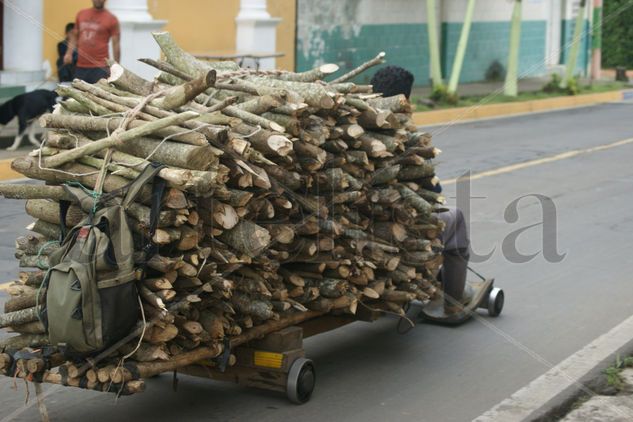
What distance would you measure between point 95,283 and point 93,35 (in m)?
11.5

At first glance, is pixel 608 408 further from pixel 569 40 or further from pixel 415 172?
pixel 569 40

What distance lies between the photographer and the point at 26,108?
1527cm

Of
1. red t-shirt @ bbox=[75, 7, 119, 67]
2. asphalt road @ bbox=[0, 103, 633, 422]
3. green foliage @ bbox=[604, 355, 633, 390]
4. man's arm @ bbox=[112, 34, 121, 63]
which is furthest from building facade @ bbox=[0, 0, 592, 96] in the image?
green foliage @ bbox=[604, 355, 633, 390]

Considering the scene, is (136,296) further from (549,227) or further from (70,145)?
(549,227)

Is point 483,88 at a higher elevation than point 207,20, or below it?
below

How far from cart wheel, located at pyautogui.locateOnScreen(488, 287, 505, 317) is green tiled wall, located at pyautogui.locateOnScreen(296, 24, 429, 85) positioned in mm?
16616

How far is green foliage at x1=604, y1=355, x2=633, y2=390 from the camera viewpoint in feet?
22.1

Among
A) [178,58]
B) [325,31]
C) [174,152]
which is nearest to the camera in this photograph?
[174,152]

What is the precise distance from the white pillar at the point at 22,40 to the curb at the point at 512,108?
6.97m

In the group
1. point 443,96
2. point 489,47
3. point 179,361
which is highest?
point 489,47

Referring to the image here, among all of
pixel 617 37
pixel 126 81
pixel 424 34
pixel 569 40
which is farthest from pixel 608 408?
pixel 617 37

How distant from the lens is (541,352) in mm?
7496

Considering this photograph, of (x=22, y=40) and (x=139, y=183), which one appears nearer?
(x=139, y=183)

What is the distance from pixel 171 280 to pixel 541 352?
3.12 meters
